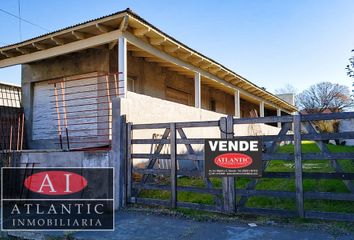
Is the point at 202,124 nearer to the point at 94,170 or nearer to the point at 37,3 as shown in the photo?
the point at 94,170

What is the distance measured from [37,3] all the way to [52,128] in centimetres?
494

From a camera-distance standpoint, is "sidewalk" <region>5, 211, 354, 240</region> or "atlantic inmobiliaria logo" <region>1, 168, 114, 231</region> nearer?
"sidewalk" <region>5, 211, 354, 240</region>

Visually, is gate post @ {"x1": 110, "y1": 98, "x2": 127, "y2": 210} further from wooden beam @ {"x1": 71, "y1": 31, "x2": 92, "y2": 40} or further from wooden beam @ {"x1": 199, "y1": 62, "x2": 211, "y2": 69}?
wooden beam @ {"x1": 199, "y1": 62, "x2": 211, "y2": 69}

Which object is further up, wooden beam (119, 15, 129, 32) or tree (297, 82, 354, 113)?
tree (297, 82, 354, 113)

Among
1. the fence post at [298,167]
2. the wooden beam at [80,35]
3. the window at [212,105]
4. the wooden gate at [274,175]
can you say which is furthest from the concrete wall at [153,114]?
the window at [212,105]

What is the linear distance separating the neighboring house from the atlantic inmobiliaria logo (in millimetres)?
1582

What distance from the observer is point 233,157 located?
20.6ft

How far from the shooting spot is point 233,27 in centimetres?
1264

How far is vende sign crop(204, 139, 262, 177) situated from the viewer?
20.1 ft

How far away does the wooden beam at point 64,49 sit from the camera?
30.6ft

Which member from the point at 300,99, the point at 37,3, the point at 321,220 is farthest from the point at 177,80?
the point at 300,99

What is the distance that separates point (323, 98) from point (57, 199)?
5740 cm

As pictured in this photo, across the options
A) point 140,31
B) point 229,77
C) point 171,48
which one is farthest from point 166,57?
point 229,77

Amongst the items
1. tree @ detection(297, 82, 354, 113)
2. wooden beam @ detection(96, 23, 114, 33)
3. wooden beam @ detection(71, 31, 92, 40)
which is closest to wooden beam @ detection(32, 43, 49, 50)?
wooden beam @ detection(71, 31, 92, 40)
